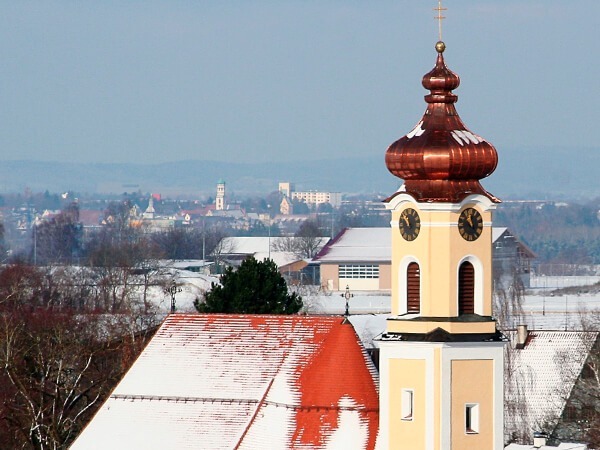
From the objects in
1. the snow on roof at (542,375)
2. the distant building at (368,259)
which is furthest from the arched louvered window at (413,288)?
the distant building at (368,259)

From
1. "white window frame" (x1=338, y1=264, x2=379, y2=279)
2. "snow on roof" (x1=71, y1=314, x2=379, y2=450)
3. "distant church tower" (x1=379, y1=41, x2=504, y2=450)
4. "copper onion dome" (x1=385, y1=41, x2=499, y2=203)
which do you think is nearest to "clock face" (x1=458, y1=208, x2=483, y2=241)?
"distant church tower" (x1=379, y1=41, x2=504, y2=450)

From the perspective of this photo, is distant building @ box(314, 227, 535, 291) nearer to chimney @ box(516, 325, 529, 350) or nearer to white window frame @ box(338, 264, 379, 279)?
white window frame @ box(338, 264, 379, 279)

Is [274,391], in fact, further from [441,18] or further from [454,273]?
[441,18]

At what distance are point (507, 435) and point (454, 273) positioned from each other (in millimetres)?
17021

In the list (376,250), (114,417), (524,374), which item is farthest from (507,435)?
(376,250)

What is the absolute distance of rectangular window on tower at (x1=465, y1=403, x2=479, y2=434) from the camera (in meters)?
43.5

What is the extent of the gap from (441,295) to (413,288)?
0.68m

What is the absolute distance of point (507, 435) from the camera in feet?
196

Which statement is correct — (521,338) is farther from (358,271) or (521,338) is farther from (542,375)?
(358,271)

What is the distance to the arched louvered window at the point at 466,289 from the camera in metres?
43.6

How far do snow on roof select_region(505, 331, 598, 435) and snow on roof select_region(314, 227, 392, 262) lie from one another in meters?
90.9

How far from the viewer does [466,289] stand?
143 ft

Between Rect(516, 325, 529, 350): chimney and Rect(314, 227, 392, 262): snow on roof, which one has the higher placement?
Rect(314, 227, 392, 262): snow on roof

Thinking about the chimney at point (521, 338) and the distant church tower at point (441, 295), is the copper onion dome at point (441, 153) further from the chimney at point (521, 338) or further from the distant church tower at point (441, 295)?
the chimney at point (521, 338)
